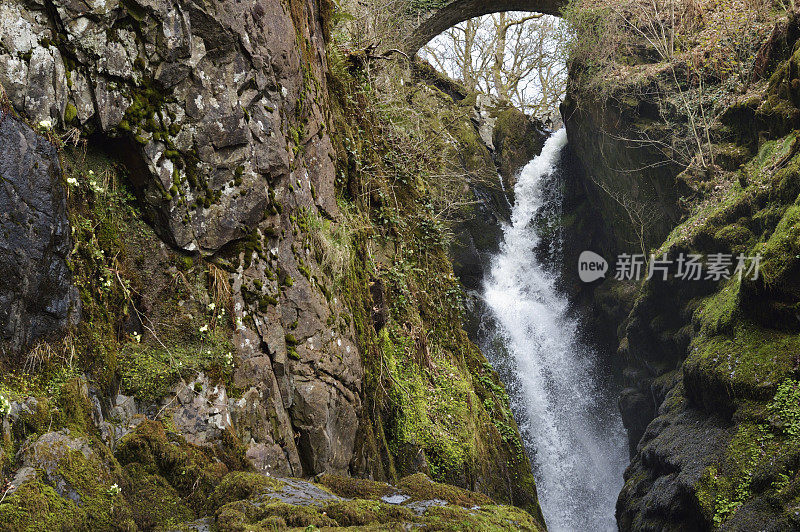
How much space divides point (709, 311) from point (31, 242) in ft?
32.7

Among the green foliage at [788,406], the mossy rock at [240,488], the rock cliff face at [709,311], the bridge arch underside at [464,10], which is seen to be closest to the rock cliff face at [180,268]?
the mossy rock at [240,488]

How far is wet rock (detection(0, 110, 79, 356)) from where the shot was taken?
2541mm

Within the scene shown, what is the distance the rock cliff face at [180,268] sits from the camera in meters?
2.64

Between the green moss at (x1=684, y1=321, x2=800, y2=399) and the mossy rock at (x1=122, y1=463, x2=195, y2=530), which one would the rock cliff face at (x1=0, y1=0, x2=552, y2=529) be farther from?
the green moss at (x1=684, y1=321, x2=800, y2=399)

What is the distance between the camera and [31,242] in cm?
264

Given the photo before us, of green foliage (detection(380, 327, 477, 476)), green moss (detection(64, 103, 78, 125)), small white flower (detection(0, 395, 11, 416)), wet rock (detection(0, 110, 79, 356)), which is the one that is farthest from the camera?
green foliage (detection(380, 327, 477, 476))

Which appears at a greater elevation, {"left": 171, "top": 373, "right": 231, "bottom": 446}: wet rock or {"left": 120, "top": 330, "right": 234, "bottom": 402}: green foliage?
{"left": 120, "top": 330, "right": 234, "bottom": 402}: green foliage

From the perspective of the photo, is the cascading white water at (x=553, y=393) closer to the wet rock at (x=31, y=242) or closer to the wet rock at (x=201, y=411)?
the wet rock at (x=201, y=411)

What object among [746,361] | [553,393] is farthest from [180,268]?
[553,393]

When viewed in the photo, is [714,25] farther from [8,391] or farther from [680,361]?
[8,391]

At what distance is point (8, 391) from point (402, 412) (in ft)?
13.6

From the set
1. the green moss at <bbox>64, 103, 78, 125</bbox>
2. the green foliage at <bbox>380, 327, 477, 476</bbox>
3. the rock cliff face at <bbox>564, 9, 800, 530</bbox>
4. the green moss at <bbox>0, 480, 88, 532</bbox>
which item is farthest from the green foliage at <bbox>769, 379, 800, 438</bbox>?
the green moss at <bbox>64, 103, 78, 125</bbox>

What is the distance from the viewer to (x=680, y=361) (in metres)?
10.7

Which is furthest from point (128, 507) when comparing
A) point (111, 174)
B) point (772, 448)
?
point (772, 448)
